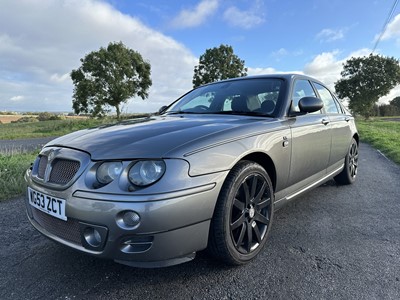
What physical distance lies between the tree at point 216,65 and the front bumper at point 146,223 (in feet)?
119

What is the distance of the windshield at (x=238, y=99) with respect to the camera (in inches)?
113

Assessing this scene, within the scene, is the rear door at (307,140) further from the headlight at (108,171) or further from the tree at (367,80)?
the tree at (367,80)

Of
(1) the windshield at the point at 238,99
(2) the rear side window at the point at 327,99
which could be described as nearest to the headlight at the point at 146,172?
(1) the windshield at the point at 238,99

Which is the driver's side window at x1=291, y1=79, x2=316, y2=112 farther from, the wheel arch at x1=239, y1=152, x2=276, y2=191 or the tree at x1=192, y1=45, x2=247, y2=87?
the tree at x1=192, y1=45, x2=247, y2=87

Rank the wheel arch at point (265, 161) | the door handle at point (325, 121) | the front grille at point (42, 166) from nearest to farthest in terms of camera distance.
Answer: the front grille at point (42, 166)
the wheel arch at point (265, 161)
the door handle at point (325, 121)

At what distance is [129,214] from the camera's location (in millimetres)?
1638

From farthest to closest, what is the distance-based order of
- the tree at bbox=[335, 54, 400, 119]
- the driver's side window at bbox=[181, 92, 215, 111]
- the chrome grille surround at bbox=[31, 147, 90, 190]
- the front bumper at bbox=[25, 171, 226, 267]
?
the tree at bbox=[335, 54, 400, 119], the driver's side window at bbox=[181, 92, 215, 111], the chrome grille surround at bbox=[31, 147, 90, 190], the front bumper at bbox=[25, 171, 226, 267]

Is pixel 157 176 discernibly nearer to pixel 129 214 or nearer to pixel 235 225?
pixel 129 214

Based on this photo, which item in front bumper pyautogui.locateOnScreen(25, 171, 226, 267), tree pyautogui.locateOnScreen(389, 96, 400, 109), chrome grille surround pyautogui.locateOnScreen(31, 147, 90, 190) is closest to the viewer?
front bumper pyautogui.locateOnScreen(25, 171, 226, 267)

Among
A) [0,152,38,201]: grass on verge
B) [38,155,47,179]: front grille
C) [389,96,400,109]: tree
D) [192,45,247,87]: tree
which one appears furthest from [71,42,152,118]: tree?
[389,96,400,109]: tree

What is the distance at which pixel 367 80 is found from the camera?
32.5m

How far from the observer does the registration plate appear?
1828 mm

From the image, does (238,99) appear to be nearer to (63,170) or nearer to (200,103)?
(200,103)

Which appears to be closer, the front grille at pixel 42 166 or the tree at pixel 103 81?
the front grille at pixel 42 166
